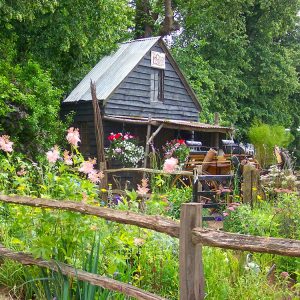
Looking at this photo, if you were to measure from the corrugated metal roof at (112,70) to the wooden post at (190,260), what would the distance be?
1498 centimetres

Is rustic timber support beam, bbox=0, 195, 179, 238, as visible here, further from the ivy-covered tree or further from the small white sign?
the small white sign

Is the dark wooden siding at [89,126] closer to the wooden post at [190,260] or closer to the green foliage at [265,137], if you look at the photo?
the green foliage at [265,137]

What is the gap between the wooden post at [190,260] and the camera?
11.6 feet

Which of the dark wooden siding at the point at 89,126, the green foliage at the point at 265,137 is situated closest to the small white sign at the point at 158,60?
the dark wooden siding at the point at 89,126

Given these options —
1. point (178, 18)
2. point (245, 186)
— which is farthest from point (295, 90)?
point (245, 186)

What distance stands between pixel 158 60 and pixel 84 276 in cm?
1717

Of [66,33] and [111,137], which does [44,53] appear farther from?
[111,137]

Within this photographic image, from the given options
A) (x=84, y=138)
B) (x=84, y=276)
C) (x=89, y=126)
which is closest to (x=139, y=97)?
(x=89, y=126)

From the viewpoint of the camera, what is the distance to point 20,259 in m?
4.79

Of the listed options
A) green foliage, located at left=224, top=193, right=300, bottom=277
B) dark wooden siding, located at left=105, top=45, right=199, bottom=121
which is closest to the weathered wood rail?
green foliage, located at left=224, top=193, right=300, bottom=277

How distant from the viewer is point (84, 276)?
4.17 m

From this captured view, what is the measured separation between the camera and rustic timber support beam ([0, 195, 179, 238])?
3.73 metres

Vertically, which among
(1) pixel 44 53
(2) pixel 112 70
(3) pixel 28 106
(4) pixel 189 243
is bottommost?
(4) pixel 189 243

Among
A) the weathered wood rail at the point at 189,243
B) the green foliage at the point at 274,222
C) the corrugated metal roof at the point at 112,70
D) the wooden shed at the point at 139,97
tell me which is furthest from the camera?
the corrugated metal roof at the point at 112,70
